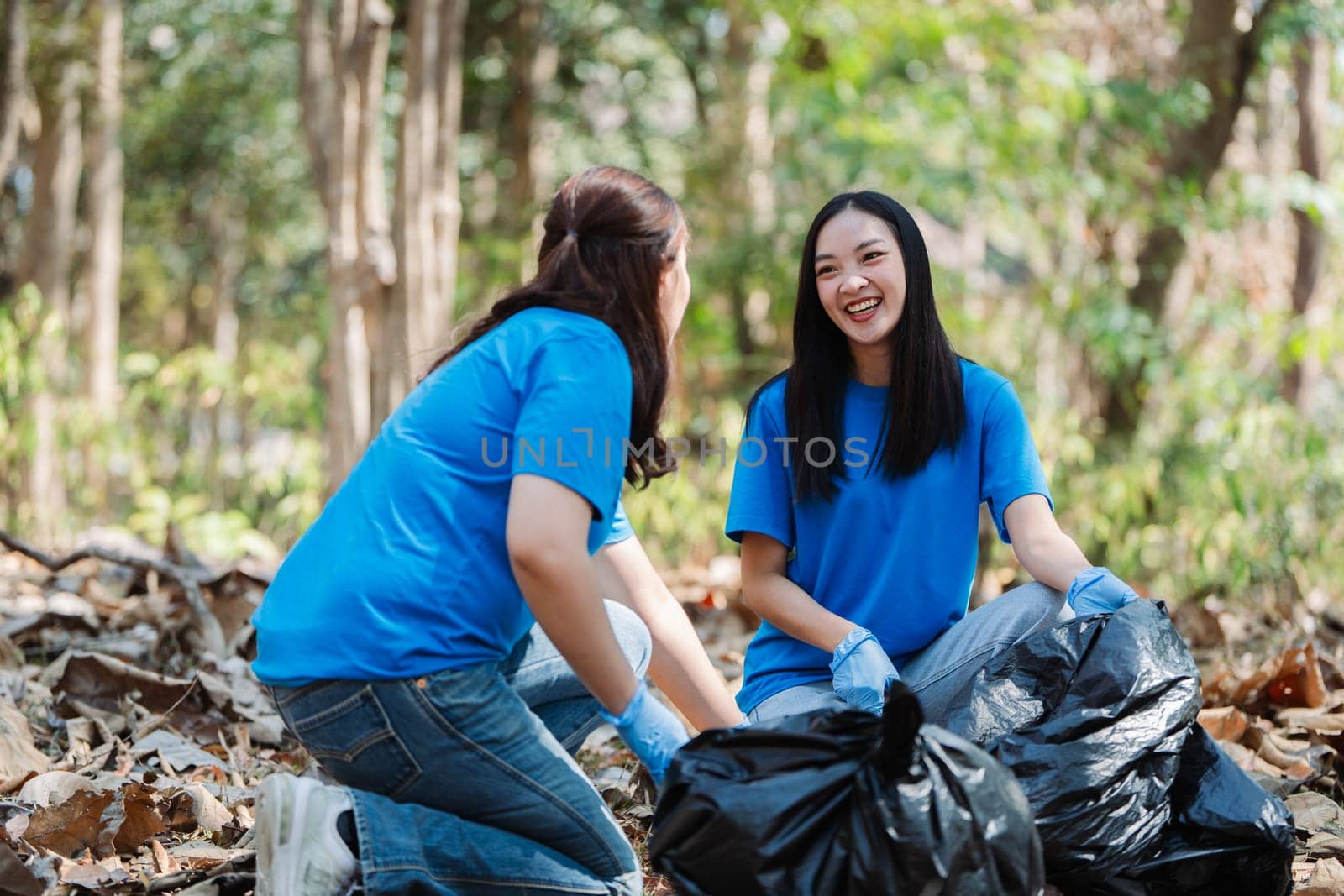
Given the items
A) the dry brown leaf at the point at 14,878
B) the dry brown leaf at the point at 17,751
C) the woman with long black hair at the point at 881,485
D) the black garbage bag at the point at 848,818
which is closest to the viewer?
the black garbage bag at the point at 848,818

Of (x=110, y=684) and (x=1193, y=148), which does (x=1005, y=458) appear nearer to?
(x=110, y=684)

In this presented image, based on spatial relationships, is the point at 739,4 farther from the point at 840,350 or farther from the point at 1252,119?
the point at 840,350

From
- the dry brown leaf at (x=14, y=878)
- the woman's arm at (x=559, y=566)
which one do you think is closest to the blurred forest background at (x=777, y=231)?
the dry brown leaf at (x=14, y=878)

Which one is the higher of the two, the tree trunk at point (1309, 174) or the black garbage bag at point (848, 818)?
the tree trunk at point (1309, 174)

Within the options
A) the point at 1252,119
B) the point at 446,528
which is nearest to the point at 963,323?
the point at 446,528

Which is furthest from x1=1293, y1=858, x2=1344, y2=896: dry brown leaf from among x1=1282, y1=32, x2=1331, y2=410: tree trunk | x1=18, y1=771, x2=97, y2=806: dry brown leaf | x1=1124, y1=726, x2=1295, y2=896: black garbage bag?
x1=1282, y1=32, x2=1331, y2=410: tree trunk

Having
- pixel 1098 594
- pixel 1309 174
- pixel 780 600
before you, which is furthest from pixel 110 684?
pixel 1309 174

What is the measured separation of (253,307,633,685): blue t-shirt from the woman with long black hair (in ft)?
2.34

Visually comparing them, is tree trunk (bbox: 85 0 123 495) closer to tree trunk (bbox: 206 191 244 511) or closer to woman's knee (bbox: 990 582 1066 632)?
tree trunk (bbox: 206 191 244 511)

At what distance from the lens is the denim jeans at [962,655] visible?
2535 millimetres

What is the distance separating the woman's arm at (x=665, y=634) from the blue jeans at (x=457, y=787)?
35 centimetres

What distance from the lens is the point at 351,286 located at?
6.05 m

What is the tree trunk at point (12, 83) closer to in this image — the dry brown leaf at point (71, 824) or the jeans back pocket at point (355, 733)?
the dry brown leaf at point (71, 824)

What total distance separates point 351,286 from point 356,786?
4269 millimetres
